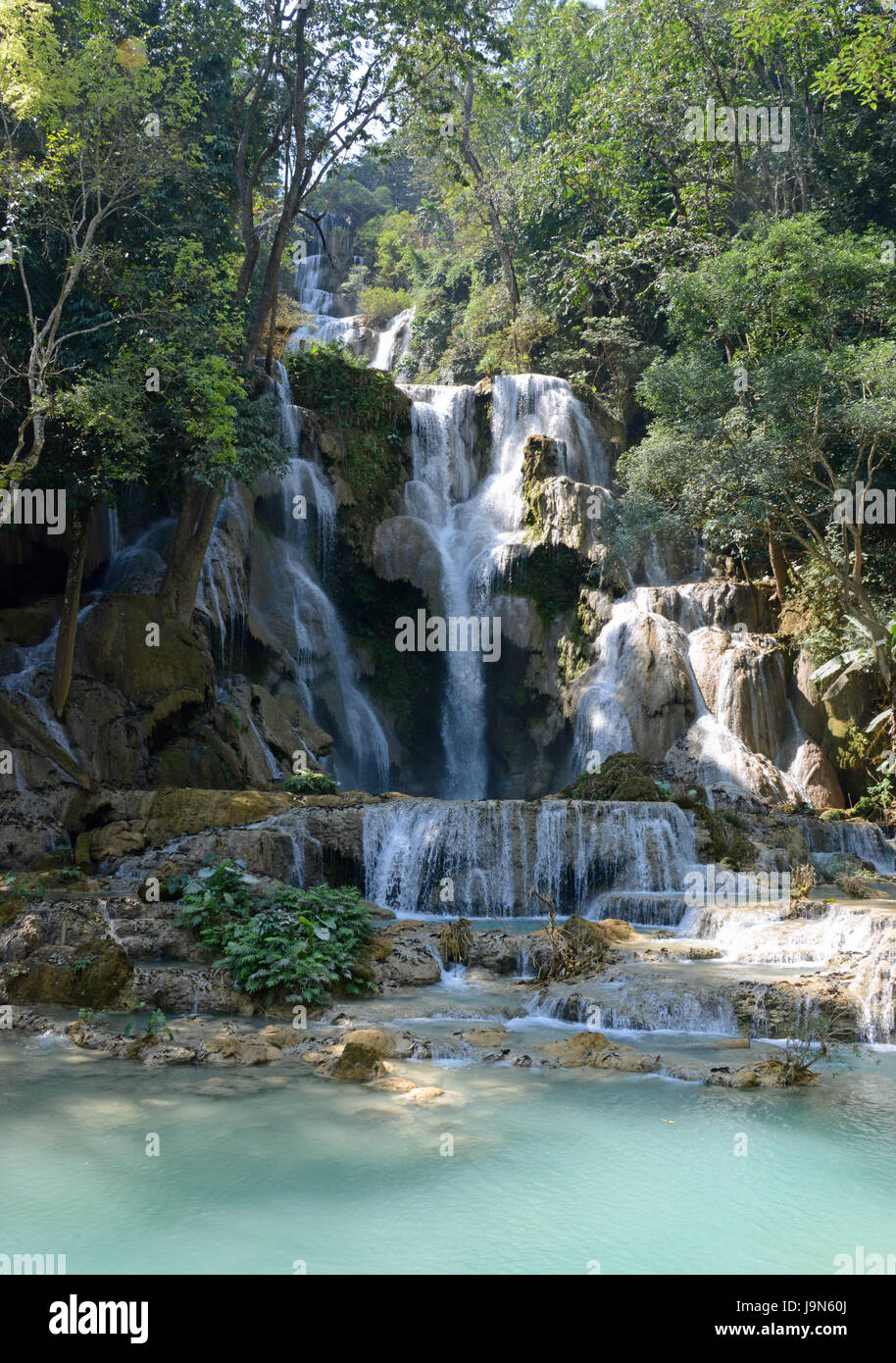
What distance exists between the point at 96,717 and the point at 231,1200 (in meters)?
12.0

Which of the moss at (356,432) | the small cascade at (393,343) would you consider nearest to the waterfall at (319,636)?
the moss at (356,432)

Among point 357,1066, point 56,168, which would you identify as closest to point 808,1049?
point 357,1066

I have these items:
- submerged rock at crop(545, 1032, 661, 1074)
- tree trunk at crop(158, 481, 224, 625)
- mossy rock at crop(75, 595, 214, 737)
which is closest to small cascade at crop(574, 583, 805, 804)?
mossy rock at crop(75, 595, 214, 737)

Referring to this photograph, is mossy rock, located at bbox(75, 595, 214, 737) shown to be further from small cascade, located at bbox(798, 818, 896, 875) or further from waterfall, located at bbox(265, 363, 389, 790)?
small cascade, located at bbox(798, 818, 896, 875)

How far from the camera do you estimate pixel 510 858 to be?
1446 cm

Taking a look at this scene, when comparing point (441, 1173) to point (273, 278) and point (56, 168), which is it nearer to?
point (56, 168)

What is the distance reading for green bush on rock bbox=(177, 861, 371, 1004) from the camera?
30.0 feet

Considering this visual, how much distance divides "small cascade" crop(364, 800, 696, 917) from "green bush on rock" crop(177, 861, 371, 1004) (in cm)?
296

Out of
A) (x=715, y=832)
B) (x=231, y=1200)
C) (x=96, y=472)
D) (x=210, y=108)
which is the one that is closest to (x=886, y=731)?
(x=715, y=832)

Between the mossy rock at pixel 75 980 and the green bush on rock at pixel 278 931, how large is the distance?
3.41 ft

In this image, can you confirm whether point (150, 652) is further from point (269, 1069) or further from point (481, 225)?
point (481, 225)

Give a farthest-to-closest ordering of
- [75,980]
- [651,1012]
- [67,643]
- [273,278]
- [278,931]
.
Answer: [273,278] → [67,643] → [278,931] → [75,980] → [651,1012]

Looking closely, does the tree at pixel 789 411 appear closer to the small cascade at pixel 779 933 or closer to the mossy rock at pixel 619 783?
the mossy rock at pixel 619 783

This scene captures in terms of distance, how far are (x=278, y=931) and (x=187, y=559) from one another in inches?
384
